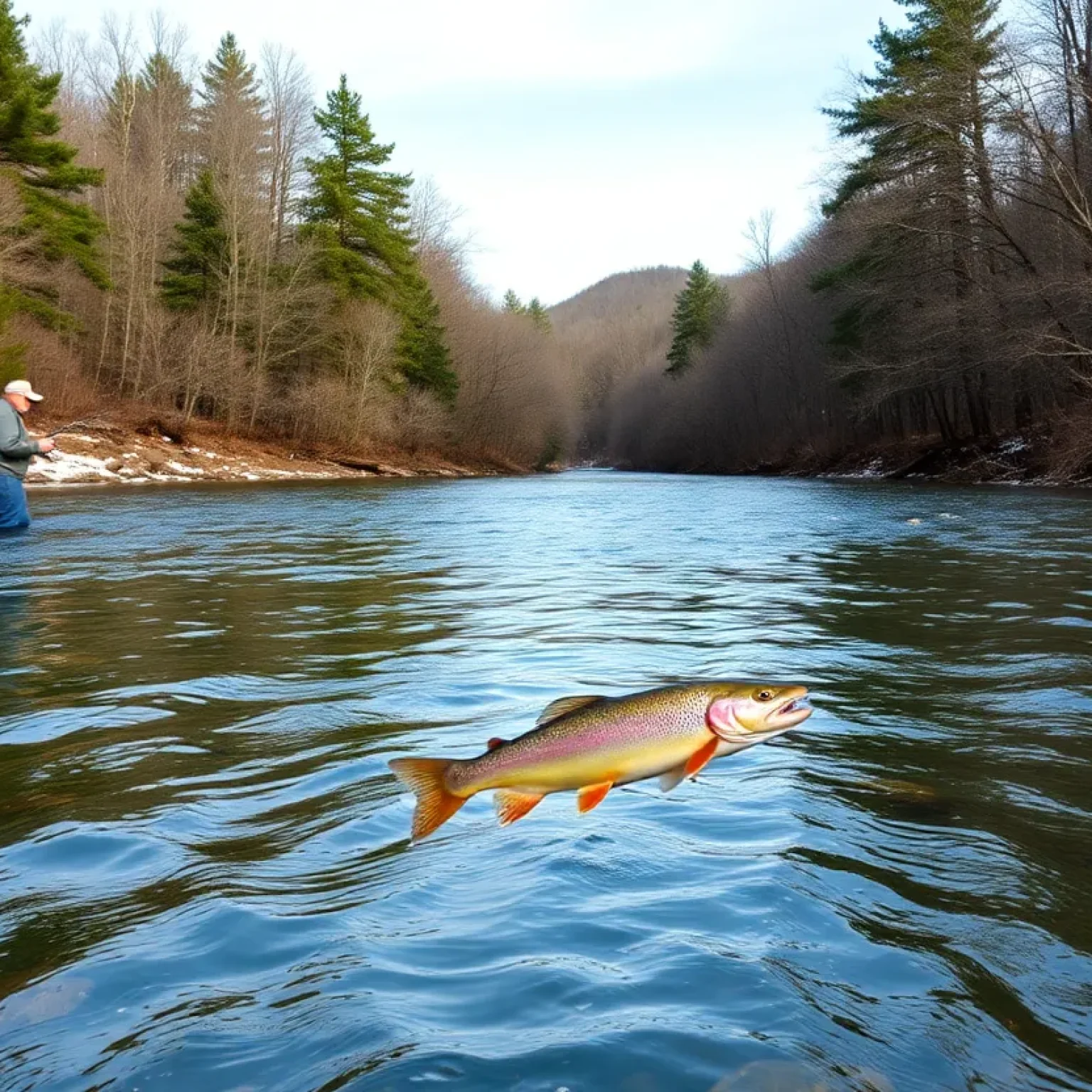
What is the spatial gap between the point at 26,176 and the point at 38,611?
38777 millimetres

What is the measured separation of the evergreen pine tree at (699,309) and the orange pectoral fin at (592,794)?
104 metres

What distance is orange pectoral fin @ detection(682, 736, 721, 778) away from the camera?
3.15 metres

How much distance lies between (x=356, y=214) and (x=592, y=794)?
A: 6147cm

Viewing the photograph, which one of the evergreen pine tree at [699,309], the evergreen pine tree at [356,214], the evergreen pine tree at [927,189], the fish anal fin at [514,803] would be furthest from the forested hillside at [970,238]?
the evergreen pine tree at [699,309]

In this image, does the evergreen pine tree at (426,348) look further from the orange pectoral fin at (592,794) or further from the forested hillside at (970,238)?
the orange pectoral fin at (592,794)

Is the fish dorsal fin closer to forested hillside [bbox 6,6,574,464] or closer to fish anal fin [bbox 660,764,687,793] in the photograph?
fish anal fin [bbox 660,764,687,793]

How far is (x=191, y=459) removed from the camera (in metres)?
45.7

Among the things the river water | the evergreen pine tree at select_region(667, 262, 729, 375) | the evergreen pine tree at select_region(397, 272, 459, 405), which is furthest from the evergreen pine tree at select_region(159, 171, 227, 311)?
the evergreen pine tree at select_region(667, 262, 729, 375)

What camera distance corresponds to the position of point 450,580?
586 inches

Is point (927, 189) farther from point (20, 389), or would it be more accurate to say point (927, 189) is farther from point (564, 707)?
point (564, 707)

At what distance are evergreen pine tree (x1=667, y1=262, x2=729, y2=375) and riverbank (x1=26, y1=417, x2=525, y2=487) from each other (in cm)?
4764

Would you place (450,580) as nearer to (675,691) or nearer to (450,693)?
(450,693)

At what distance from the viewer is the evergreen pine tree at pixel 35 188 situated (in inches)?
1577

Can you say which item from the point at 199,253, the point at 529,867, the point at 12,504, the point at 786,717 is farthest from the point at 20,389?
the point at 199,253
